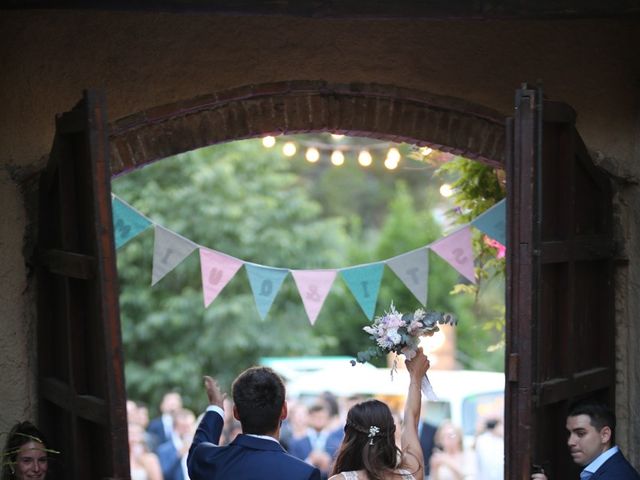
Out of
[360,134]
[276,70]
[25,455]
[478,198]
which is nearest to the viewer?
[25,455]

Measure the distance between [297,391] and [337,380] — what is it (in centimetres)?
49

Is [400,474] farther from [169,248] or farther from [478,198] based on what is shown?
[478,198]

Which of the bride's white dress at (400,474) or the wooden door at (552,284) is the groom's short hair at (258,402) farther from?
the wooden door at (552,284)

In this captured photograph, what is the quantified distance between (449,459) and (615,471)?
16.5 feet

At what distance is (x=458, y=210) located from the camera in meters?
8.01

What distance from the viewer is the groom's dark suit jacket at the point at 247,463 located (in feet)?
15.1

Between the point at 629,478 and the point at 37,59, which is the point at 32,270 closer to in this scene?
the point at 37,59

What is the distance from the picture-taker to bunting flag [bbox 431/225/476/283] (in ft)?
23.2

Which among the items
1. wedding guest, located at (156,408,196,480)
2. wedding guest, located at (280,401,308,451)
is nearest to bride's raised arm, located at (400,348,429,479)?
wedding guest, located at (280,401,308,451)

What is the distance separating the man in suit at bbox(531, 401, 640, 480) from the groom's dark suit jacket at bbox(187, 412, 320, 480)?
1401mm

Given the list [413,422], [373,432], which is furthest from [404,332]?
[373,432]

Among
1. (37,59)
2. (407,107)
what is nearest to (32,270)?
(37,59)

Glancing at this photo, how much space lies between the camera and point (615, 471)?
17.7ft

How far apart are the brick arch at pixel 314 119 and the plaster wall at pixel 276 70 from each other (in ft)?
0.28
